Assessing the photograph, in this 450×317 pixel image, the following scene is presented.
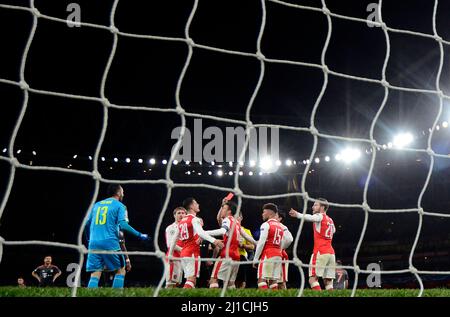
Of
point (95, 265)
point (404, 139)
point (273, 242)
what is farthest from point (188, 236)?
point (404, 139)

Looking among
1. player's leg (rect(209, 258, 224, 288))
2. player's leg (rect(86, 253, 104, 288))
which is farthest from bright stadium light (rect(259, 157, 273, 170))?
player's leg (rect(86, 253, 104, 288))

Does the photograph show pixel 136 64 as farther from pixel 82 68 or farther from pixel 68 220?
pixel 68 220

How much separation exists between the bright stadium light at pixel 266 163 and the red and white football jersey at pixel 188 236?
1428 cm

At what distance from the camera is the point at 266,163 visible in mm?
21172

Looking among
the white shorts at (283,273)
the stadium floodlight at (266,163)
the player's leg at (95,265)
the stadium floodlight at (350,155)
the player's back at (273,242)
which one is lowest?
the white shorts at (283,273)

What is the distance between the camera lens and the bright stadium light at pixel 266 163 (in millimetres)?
20922

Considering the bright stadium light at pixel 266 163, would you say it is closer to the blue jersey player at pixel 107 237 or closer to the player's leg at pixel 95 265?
the blue jersey player at pixel 107 237

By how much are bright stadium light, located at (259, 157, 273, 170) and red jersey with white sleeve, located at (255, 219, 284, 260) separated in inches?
550

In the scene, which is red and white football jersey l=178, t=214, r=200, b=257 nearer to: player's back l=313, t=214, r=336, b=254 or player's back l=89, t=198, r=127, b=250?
player's back l=89, t=198, r=127, b=250

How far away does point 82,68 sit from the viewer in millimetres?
15992

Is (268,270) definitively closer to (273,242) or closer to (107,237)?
(273,242)

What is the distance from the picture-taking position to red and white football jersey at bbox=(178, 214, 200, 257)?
657 centimetres

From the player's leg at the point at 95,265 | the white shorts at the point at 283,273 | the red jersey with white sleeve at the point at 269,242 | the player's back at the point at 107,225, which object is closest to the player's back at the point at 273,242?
the red jersey with white sleeve at the point at 269,242
